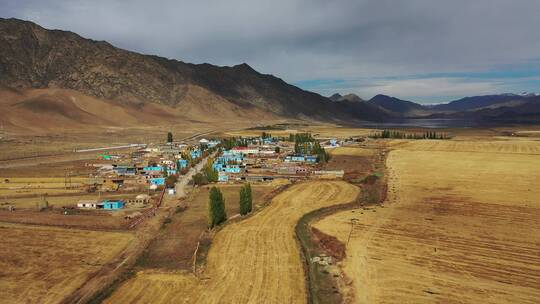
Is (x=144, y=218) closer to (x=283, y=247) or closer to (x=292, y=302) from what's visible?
(x=283, y=247)

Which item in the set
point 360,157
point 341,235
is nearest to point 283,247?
point 341,235

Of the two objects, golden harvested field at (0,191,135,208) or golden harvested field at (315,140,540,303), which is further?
golden harvested field at (0,191,135,208)

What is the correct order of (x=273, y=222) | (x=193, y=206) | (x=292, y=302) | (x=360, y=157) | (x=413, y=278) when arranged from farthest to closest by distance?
1. (x=360, y=157)
2. (x=193, y=206)
3. (x=273, y=222)
4. (x=413, y=278)
5. (x=292, y=302)

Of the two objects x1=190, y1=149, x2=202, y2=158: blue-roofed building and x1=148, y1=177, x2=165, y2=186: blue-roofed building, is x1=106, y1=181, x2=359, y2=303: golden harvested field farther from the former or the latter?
x1=190, y1=149, x2=202, y2=158: blue-roofed building

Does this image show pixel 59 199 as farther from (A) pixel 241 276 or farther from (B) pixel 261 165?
(B) pixel 261 165

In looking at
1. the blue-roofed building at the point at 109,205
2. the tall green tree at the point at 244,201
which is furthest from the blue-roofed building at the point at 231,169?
the tall green tree at the point at 244,201

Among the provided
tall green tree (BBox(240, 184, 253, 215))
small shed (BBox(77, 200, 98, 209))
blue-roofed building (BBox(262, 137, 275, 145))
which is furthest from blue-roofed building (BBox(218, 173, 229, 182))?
→ blue-roofed building (BBox(262, 137, 275, 145))
